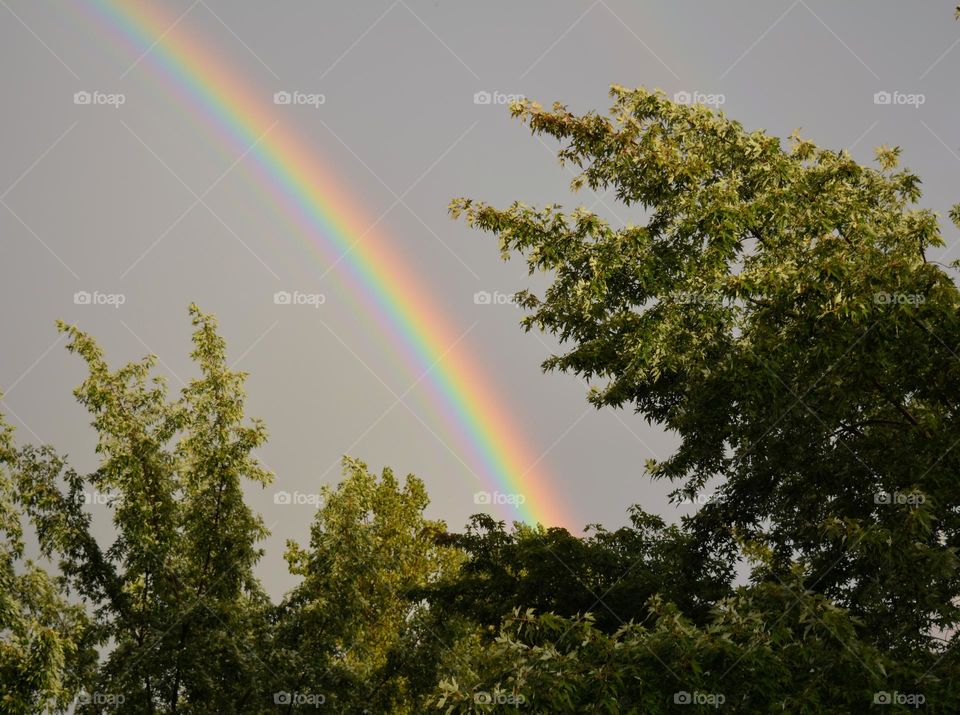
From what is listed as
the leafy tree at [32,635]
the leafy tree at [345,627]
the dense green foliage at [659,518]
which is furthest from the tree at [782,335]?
the leafy tree at [32,635]

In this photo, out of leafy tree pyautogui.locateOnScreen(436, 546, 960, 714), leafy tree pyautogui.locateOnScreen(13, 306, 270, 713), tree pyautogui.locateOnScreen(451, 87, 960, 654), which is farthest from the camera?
leafy tree pyautogui.locateOnScreen(13, 306, 270, 713)

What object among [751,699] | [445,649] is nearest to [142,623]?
[445,649]

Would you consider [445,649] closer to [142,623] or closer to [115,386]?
[142,623]

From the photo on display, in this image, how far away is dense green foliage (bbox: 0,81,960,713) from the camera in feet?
31.3

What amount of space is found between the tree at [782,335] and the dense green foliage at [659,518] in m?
0.05

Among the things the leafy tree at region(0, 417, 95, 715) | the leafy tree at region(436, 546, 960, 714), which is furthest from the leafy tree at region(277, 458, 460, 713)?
the leafy tree at region(436, 546, 960, 714)

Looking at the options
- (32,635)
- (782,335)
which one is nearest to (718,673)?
(782,335)

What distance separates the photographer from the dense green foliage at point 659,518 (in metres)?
9.54

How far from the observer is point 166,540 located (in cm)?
1576

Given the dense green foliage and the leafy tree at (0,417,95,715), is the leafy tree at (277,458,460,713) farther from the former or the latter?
the leafy tree at (0,417,95,715)

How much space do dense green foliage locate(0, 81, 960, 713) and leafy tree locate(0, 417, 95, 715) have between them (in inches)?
1.5

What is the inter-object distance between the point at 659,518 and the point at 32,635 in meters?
11.0

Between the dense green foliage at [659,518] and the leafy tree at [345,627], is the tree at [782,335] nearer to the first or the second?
the dense green foliage at [659,518]

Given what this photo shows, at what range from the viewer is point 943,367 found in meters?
11.5
